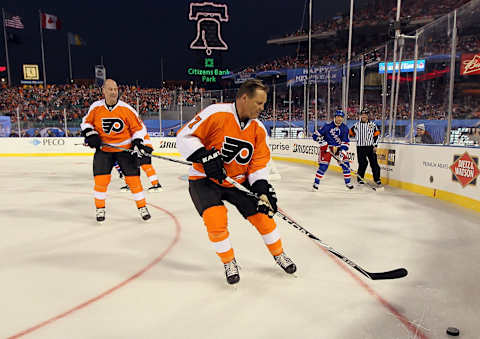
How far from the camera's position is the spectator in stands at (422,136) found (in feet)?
19.6

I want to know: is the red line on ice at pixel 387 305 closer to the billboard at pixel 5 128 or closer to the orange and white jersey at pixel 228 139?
the orange and white jersey at pixel 228 139

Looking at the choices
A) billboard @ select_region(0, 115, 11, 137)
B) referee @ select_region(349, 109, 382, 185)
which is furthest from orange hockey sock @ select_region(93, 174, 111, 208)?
billboard @ select_region(0, 115, 11, 137)

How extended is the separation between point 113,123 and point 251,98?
2352 millimetres

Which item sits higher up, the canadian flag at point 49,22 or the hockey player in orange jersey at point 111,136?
the canadian flag at point 49,22

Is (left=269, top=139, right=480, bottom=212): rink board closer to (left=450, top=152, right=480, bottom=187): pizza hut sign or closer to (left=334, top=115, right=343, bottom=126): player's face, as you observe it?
(left=450, top=152, right=480, bottom=187): pizza hut sign

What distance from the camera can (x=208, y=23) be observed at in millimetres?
23203

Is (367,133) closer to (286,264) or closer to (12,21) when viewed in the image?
(286,264)

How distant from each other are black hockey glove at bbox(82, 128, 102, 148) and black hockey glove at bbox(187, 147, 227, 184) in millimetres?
2065

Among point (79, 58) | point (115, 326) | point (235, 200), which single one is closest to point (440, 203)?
point (235, 200)

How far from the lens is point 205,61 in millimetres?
24078

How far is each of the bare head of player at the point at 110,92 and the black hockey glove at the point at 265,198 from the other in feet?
7.60

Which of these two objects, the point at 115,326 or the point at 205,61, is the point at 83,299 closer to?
the point at 115,326

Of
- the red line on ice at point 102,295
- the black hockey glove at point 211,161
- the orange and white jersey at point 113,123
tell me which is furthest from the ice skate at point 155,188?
the black hockey glove at point 211,161

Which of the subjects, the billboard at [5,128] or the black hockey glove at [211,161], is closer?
the black hockey glove at [211,161]
